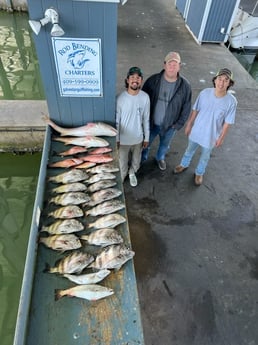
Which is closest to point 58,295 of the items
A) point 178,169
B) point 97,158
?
point 97,158

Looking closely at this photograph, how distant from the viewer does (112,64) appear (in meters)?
2.63

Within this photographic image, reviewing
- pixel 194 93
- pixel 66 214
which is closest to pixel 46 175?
pixel 66 214

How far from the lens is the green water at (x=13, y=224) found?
292 centimetres

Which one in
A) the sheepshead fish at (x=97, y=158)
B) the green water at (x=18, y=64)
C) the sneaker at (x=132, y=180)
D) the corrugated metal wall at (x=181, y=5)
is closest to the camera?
the sheepshead fish at (x=97, y=158)

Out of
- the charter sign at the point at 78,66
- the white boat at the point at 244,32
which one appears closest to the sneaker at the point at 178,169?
the charter sign at the point at 78,66

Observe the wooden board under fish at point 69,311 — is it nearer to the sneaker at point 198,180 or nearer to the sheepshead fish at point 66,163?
the sheepshead fish at point 66,163

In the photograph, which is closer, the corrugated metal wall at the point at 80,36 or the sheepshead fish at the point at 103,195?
the corrugated metal wall at the point at 80,36

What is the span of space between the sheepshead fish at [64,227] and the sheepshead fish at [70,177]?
1.55 feet

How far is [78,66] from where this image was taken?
2.60 m

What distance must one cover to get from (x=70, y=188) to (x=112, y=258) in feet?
2.69

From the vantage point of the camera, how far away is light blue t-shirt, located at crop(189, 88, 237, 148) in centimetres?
307

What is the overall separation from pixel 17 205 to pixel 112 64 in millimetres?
2539

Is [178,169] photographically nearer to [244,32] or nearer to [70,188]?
[70,188]

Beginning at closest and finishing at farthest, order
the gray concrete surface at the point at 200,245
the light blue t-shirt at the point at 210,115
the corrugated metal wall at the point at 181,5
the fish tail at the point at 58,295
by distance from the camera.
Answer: the fish tail at the point at 58,295 → the gray concrete surface at the point at 200,245 → the light blue t-shirt at the point at 210,115 → the corrugated metal wall at the point at 181,5
